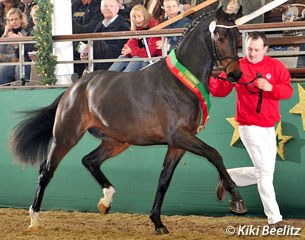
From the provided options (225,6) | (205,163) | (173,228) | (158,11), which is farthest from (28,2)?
(173,228)

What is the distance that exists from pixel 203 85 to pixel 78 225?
2.14m

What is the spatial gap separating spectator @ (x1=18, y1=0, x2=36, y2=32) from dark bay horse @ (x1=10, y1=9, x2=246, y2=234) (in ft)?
9.04

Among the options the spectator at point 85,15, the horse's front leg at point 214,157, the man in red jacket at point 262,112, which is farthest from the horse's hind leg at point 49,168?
the spectator at point 85,15

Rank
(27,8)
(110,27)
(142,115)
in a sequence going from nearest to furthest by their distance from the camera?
(142,115), (110,27), (27,8)

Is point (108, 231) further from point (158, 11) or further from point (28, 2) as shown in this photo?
point (28, 2)

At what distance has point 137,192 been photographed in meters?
7.77

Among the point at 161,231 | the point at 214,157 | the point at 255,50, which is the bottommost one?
the point at 161,231

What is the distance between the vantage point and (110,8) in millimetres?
8523

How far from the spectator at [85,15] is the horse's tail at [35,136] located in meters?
2.41

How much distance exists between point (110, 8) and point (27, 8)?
6.63 ft

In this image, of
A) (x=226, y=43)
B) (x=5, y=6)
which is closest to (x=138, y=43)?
(x=226, y=43)

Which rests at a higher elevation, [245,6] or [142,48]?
[245,6]

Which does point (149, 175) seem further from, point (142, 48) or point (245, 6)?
point (245, 6)

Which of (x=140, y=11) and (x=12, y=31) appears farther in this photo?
(x=12, y=31)
